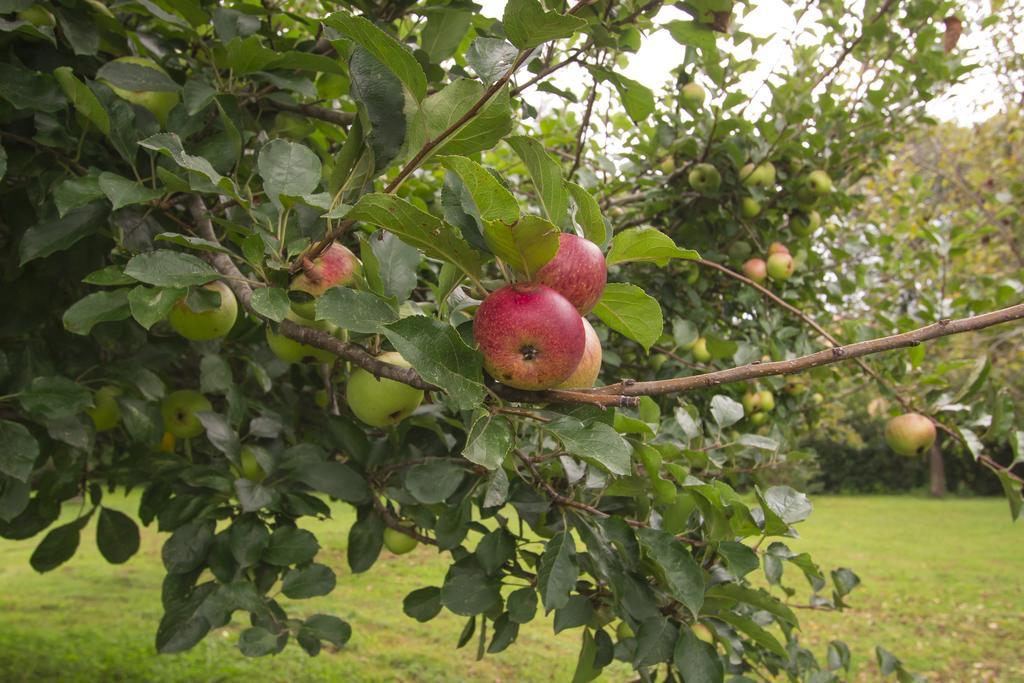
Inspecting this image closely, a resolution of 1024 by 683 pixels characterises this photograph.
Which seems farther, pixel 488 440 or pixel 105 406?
pixel 105 406

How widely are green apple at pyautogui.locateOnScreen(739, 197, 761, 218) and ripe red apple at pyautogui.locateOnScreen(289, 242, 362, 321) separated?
7.24 ft

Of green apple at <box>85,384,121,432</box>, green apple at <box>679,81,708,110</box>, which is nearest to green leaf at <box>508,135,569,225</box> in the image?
green apple at <box>85,384,121,432</box>

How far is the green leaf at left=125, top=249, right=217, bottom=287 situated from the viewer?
1.00 meters

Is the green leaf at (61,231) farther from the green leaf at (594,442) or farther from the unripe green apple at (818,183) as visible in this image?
the unripe green apple at (818,183)

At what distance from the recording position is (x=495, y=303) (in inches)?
33.7

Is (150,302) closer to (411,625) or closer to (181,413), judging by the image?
(181,413)

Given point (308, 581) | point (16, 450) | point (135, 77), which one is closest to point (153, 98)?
point (135, 77)

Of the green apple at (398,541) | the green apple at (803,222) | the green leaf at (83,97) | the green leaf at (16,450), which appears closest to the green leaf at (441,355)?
the green leaf at (83,97)

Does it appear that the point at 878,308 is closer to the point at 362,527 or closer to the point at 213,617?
the point at 362,527

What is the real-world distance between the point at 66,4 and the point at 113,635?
17.1ft

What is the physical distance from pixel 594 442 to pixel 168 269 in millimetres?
634

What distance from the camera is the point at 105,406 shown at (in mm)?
1842

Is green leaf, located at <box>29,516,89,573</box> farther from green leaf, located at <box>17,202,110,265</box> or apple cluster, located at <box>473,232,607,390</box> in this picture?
apple cluster, located at <box>473,232,607,390</box>


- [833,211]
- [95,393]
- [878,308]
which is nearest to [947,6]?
[833,211]
